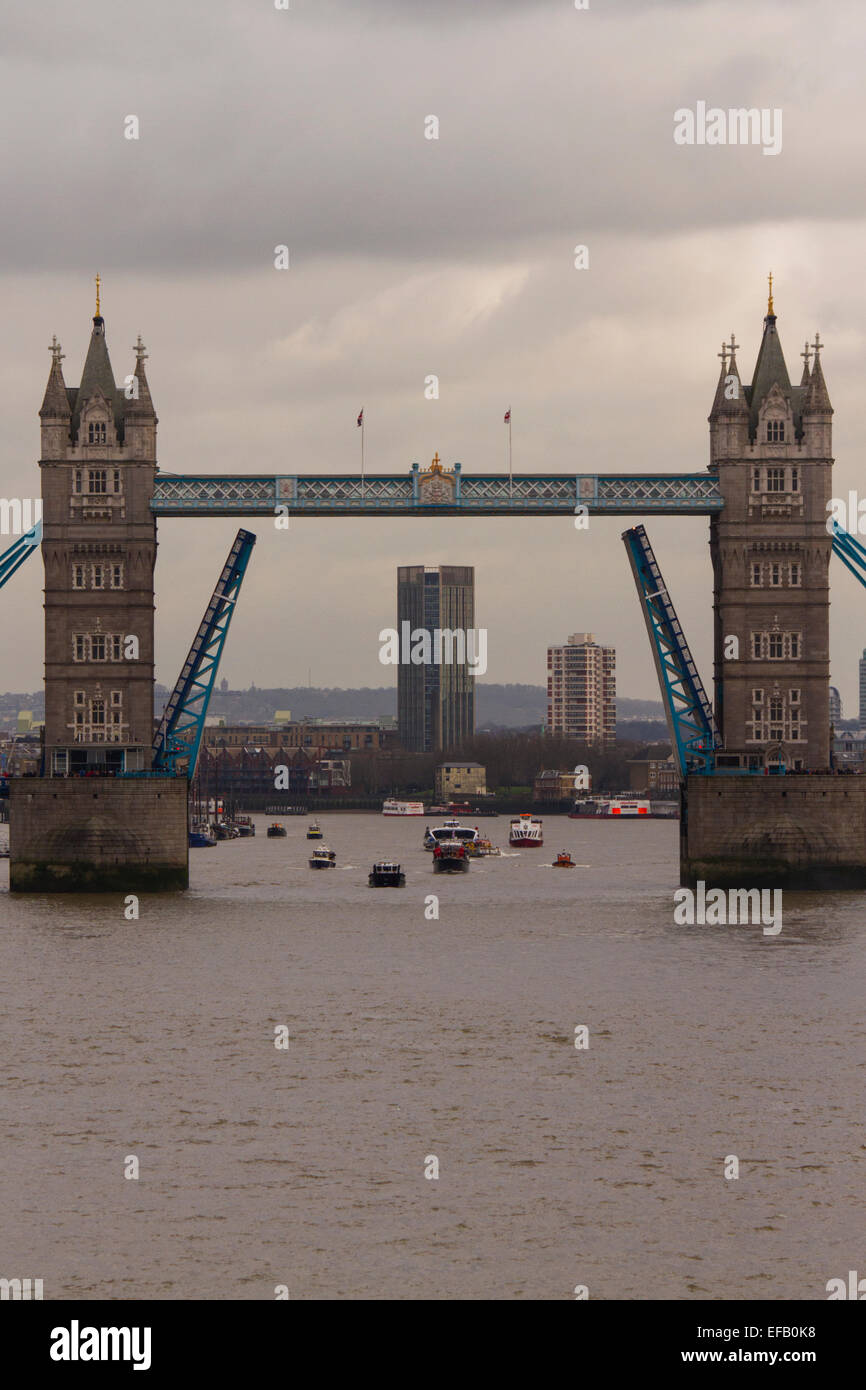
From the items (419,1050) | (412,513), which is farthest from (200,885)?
(419,1050)

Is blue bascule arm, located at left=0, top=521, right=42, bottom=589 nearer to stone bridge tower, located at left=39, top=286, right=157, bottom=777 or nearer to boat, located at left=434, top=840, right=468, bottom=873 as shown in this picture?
stone bridge tower, located at left=39, top=286, right=157, bottom=777

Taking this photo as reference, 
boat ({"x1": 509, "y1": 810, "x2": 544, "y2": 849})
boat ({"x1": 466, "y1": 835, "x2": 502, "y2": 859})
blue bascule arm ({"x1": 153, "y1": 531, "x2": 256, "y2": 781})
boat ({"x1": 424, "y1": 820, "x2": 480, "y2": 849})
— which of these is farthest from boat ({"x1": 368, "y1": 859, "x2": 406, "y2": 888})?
boat ({"x1": 509, "y1": 810, "x2": 544, "y2": 849})

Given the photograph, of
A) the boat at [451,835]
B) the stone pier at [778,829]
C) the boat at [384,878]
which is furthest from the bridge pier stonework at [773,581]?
the boat at [451,835]

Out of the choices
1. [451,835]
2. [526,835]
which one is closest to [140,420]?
[451,835]

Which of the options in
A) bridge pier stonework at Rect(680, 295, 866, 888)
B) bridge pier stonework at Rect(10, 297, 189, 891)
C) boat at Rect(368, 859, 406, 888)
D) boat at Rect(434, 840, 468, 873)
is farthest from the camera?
boat at Rect(434, 840, 468, 873)

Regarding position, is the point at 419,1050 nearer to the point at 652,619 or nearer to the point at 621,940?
the point at 621,940

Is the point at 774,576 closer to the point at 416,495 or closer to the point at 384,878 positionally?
the point at 416,495
